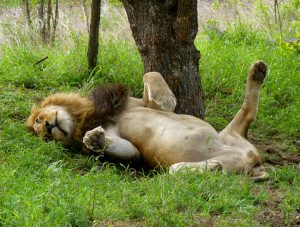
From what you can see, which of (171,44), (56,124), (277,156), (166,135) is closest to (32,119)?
(56,124)

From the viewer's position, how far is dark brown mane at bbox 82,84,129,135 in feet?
21.1

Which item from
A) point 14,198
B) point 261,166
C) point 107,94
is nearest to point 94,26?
point 107,94

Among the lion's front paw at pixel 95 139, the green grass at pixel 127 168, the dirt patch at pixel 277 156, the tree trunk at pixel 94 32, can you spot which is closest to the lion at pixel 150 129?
the lion's front paw at pixel 95 139

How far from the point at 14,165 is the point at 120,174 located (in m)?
0.89

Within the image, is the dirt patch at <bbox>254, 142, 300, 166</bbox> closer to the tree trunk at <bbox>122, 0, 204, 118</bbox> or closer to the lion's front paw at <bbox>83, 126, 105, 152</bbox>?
the tree trunk at <bbox>122, 0, 204, 118</bbox>

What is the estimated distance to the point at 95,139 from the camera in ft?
19.1

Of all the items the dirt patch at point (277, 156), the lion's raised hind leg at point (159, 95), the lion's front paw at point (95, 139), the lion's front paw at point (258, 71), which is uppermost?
the lion's front paw at point (258, 71)

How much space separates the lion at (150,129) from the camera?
5852mm

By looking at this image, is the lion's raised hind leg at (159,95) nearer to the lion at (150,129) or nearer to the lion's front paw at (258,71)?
the lion at (150,129)

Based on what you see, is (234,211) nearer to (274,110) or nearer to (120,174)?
(120,174)

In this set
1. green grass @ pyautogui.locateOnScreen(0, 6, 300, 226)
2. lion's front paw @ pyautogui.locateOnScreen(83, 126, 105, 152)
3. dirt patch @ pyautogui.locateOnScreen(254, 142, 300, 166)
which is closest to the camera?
green grass @ pyautogui.locateOnScreen(0, 6, 300, 226)

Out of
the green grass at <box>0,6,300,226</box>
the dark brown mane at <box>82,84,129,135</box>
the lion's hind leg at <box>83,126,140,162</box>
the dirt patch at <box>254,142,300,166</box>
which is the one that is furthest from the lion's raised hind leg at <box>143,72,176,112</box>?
the dirt patch at <box>254,142,300,166</box>

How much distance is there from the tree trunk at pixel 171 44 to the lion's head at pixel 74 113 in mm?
623

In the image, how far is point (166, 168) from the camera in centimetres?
593
